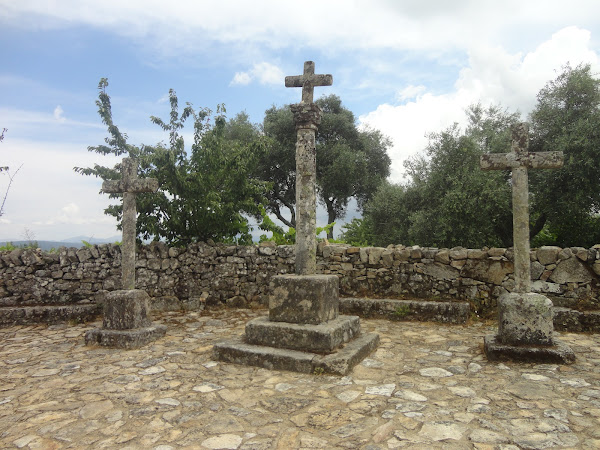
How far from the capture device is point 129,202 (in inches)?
283

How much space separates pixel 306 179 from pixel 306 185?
87 mm

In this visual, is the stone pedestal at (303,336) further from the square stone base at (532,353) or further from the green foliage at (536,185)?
the green foliage at (536,185)

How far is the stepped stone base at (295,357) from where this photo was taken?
484cm

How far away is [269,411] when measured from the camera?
12.5 feet

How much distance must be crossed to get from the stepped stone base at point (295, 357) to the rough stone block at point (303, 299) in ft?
1.49

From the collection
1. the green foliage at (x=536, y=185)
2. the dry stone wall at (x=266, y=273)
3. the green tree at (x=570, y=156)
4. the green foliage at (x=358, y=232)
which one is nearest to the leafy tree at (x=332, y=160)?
the green foliage at (x=358, y=232)

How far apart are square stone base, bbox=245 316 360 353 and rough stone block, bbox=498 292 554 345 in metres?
1.95

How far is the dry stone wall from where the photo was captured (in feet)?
24.1

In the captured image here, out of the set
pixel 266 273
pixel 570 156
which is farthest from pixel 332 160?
pixel 266 273

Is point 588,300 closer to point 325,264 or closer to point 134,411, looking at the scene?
point 325,264

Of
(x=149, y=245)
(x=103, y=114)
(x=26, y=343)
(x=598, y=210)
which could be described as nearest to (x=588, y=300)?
(x=598, y=210)

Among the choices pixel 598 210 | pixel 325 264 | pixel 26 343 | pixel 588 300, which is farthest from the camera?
pixel 598 210

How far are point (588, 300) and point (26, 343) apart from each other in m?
9.10

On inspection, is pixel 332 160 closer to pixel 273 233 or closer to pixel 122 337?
pixel 273 233
